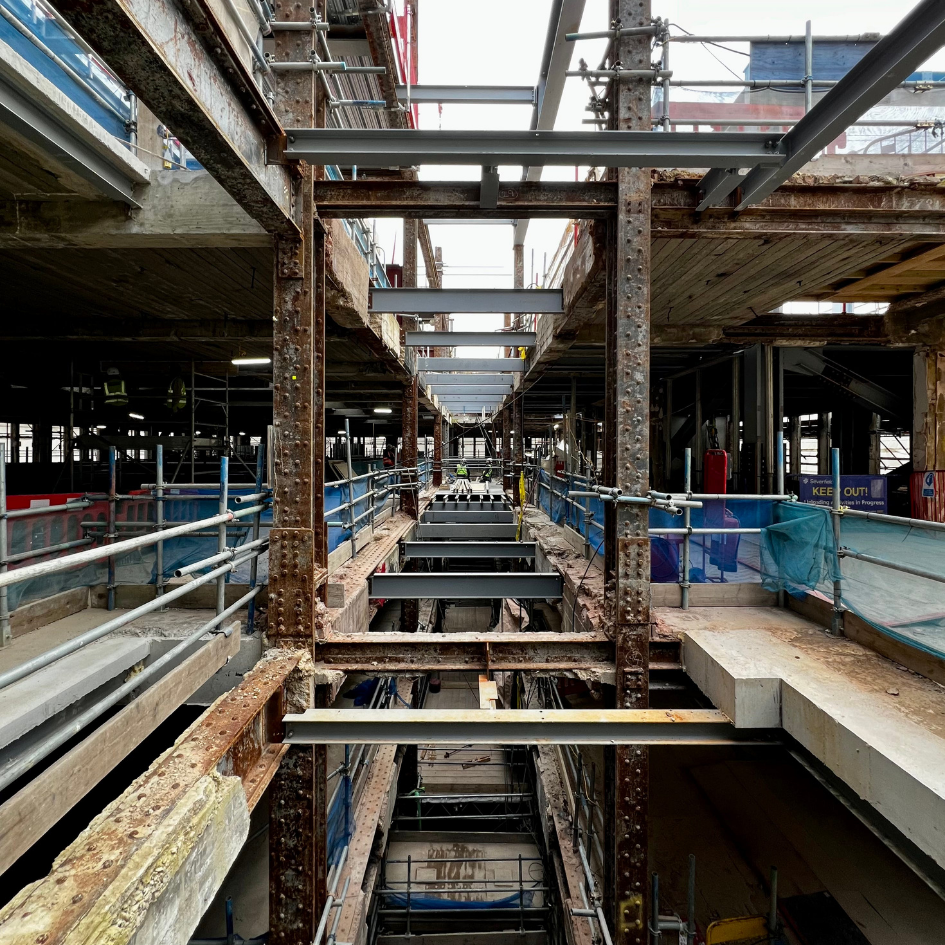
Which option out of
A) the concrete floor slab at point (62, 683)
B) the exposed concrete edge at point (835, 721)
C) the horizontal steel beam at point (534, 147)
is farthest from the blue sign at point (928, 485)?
the concrete floor slab at point (62, 683)

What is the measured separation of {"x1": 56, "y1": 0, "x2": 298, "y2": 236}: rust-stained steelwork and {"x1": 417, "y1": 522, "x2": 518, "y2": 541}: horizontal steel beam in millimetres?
8249

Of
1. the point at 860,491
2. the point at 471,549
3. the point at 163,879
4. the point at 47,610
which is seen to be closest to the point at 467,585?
the point at 471,549

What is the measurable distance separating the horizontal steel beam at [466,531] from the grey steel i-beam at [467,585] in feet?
14.6

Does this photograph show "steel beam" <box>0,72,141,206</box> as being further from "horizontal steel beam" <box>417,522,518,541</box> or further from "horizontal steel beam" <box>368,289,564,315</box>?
"horizontal steel beam" <box>417,522,518,541</box>

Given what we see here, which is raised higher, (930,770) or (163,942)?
(930,770)

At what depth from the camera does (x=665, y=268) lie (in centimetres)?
689

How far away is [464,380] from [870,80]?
13.8 metres

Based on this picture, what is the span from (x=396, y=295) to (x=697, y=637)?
6.30 metres

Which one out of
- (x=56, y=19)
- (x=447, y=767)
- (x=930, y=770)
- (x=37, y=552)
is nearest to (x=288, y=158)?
(x=56, y=19)

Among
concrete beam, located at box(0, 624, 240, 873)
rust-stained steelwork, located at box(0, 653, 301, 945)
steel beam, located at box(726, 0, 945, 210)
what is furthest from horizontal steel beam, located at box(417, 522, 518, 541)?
steel beam, located at box(726, 0, 945, 210)

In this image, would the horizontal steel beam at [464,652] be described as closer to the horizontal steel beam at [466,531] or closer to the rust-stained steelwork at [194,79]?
the rust-stained steelwork at [194,79]

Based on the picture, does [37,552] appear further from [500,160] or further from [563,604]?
[563,604]

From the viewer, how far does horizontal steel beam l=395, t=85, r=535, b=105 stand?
638 cm

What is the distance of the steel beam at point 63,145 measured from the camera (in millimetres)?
3740
